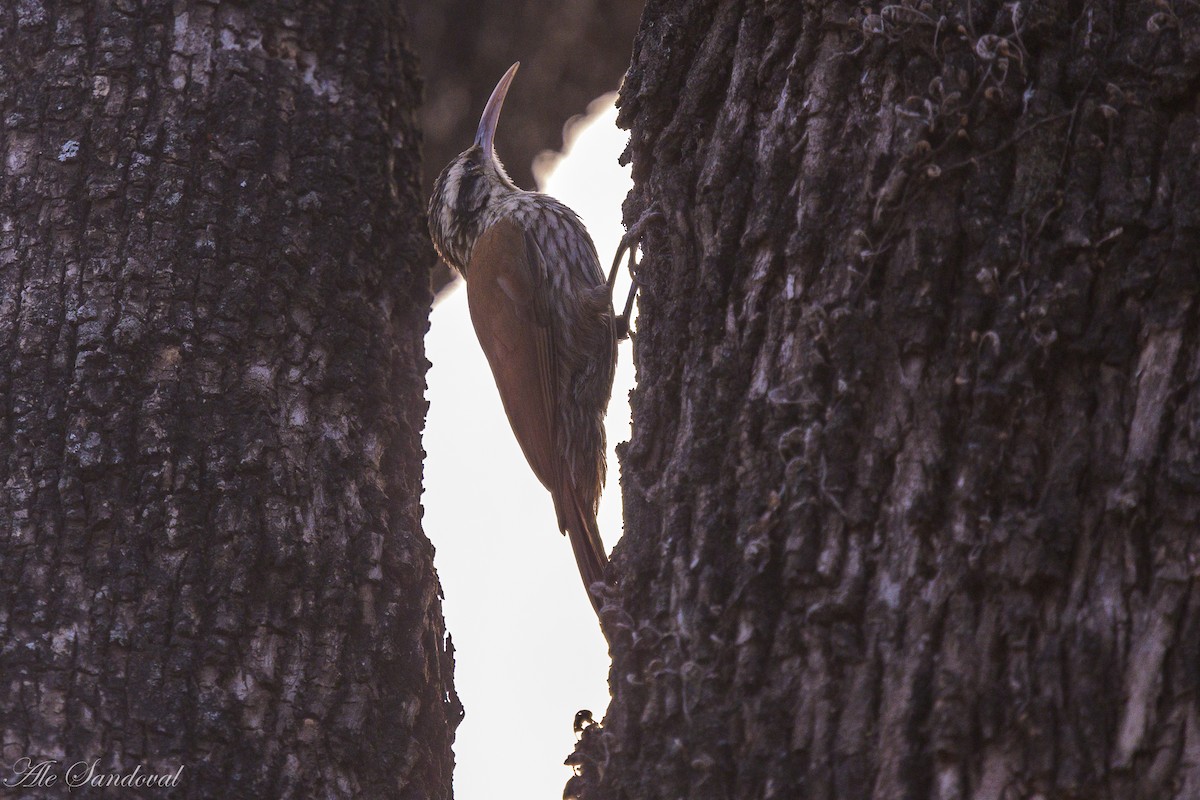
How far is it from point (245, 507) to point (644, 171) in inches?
35.4

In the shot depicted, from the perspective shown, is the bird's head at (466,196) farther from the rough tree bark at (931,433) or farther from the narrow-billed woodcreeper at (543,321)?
the rough tree bark at (931,433)

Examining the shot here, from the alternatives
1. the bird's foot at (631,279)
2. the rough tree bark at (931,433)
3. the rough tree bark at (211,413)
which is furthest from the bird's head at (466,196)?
the rough tree bark at (931,433)

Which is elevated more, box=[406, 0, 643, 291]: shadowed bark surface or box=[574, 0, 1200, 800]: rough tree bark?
box=[406, 0, 643, 291]: shadowed bark surface

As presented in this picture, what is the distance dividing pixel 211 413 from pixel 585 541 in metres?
1.62

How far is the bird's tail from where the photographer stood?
131 inches

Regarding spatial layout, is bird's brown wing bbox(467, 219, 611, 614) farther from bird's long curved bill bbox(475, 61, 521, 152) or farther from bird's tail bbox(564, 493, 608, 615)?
bird's long curved bill bbox(475, 61, 521, 152)

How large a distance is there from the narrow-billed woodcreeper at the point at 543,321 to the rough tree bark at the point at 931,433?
2.20 m

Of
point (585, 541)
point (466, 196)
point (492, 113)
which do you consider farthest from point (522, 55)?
point (585, 541)

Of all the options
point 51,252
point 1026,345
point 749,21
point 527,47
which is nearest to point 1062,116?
point 1026,345

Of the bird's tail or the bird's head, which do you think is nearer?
the bird's tail

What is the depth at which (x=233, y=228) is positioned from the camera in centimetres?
221

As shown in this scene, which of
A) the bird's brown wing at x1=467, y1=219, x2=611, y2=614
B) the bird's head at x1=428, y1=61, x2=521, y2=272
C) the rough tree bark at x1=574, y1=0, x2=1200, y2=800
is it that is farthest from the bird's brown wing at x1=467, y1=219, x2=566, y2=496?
the rough tree bark at x1=574, y1=0, x2=1200, y2=800

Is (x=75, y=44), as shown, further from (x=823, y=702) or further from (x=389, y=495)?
(x=823, y=702)

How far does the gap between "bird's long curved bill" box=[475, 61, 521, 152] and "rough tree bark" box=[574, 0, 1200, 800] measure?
1.91 meters
